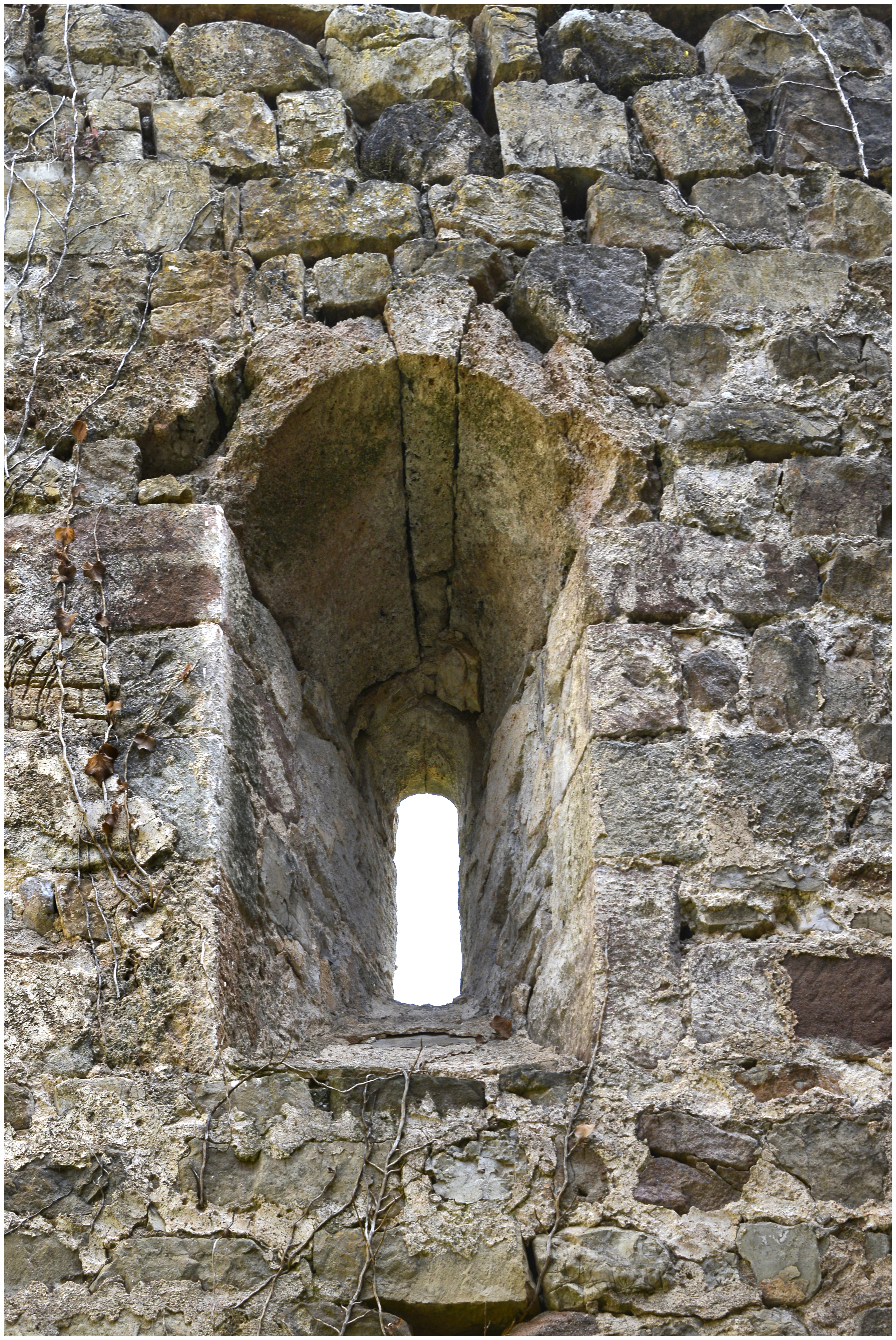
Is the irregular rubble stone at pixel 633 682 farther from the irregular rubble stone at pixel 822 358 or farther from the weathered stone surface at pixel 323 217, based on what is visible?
the weathered stone surface at pixel 323 217

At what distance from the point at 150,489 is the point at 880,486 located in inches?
71.3

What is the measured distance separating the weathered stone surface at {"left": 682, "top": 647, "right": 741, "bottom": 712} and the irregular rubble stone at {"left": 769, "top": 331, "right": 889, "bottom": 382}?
90 cm

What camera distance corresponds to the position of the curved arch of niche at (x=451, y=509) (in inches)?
106

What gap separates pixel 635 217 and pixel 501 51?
0.88 m

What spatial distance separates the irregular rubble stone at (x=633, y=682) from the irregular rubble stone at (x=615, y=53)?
203 cm

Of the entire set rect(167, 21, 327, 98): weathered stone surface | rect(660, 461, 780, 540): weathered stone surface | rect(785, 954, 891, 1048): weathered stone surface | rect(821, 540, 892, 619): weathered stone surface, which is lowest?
rect(785, 954, 891, 1048): weathered stone surface

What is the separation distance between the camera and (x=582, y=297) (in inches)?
114

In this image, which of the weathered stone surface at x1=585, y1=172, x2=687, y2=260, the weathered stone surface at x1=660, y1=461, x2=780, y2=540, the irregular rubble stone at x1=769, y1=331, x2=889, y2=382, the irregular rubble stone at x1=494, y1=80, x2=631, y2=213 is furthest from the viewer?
the irregular rubble stone at x1=494, y1=80, x2=631, y2=213

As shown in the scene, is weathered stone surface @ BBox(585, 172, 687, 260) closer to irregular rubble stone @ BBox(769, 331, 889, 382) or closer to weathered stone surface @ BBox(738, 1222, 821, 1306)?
irregular rubble stone @ BBox(769, 331, 889, 382)

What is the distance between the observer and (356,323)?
112 inches

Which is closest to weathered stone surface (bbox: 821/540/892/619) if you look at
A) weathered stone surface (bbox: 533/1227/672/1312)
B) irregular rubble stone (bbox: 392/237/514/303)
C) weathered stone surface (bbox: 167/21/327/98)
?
irregular rubble stone (bbox: 392/237/514/303)

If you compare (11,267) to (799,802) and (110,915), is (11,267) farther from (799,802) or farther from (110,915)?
(799,802)

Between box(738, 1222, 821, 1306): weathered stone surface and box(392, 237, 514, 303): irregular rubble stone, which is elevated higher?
box(392, 237, 514, 303): irregular rubble stone

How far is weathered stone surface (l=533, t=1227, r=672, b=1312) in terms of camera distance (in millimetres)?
1831
